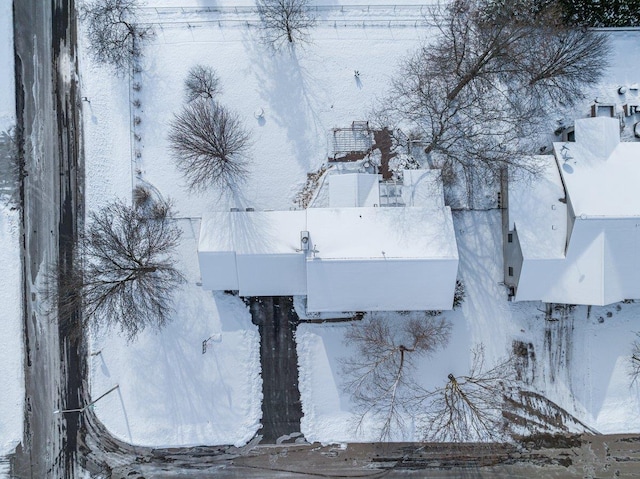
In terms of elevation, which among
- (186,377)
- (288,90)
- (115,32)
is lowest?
(186,377)

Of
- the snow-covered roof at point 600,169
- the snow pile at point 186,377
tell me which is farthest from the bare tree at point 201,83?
the snow-covered roof at point 600,169

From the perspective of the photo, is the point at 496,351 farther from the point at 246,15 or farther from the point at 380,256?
the point at 246,15

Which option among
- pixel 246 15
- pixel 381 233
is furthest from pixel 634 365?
pixel 246 15

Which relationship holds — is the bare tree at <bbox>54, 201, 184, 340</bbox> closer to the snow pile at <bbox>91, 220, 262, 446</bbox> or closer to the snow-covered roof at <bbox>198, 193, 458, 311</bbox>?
the snow pile at <bbox>91, 220, 262, 446</bbox>

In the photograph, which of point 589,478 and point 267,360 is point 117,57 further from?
point 589,478

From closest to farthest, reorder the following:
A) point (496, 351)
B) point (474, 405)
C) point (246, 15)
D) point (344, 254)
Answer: point (344, 254) < point (474, 405) < point (496, 351) < point (246, 15)

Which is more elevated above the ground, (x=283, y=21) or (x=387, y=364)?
(x=283, y=21)

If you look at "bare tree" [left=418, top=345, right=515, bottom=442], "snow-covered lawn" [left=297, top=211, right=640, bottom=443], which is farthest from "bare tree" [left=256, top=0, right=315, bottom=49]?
"bare tree" [left=418, top=345, right=515, bottom=442]
